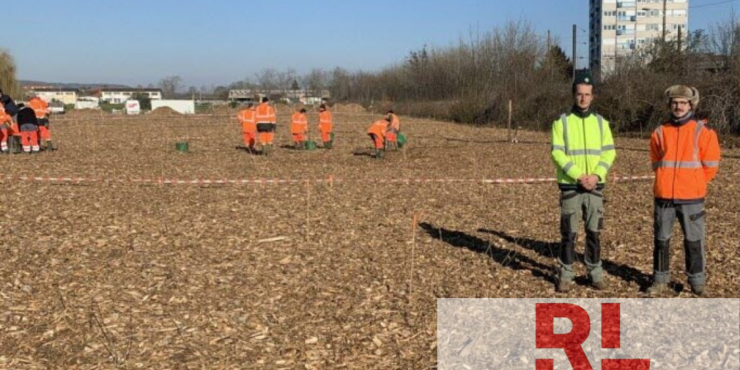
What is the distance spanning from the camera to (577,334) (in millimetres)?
4629

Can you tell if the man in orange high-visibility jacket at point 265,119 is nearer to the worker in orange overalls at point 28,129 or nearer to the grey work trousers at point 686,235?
the worker in orange overalls at point 28,129

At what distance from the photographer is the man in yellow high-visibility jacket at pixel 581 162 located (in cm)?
531

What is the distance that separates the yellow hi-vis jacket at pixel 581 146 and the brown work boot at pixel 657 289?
0.98 m

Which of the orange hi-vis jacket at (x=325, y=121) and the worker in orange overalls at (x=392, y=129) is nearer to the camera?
the worker in orange overalls at (x=392, y=129)

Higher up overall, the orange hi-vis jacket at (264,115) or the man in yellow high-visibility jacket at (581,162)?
the orange hi-vis jacket at (264,115)

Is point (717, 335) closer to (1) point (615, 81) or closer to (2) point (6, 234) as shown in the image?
(2) point (6, 234)

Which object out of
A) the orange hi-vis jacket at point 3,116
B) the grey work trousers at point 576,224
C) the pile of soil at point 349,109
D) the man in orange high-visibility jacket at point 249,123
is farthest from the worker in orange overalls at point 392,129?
the pile of soil at point 349,109

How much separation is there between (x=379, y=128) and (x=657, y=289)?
11.6 meters

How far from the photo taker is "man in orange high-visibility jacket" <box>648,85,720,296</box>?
5203mm

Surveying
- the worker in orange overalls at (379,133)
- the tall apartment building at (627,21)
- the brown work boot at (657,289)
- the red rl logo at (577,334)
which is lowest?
the red rl logo at (577,334)

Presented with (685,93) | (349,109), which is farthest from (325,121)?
(349,109)

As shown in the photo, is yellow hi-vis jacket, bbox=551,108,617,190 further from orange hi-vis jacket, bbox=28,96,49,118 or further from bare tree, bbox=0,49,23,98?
bare tree, bbox=0,49,23,98

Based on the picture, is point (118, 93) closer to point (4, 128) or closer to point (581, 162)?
point (4, 128)

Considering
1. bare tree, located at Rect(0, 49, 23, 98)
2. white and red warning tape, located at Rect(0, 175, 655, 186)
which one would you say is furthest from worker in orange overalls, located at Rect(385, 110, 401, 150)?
bare tree, located at Rect(0, 49, 23, 98)
